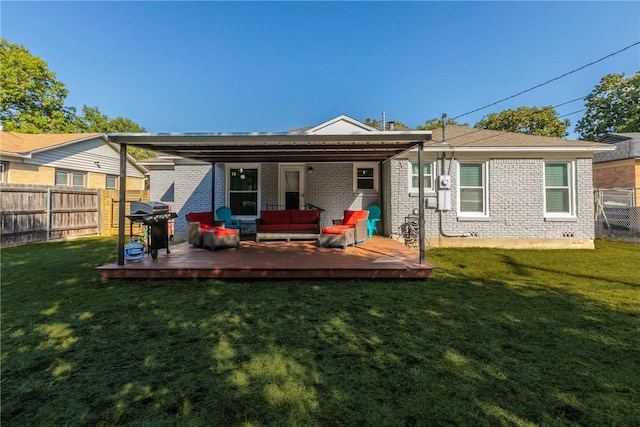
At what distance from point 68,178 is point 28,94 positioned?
1589 centimetres

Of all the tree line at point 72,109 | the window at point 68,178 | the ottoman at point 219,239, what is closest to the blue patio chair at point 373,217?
the ottoman at point 219,239

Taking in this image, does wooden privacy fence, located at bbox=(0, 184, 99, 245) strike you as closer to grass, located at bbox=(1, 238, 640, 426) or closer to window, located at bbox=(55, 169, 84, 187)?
window, located at bbox=(55, 169, 84, 187)

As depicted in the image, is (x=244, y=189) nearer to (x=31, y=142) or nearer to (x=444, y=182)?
(x=444, y=182)

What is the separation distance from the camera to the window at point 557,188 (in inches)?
352

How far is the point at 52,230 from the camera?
35.5ft

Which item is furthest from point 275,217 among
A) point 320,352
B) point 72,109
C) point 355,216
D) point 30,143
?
point 72,109

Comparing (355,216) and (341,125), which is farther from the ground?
(341,125)

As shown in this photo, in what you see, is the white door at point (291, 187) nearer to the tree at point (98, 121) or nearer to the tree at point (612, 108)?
the tree at point (612, 108)

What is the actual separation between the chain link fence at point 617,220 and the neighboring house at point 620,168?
12.1 feet

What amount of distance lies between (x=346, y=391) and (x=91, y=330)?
3033mm

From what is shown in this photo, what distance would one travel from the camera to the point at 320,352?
2.94 metres

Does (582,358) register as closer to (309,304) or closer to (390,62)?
(309,304)

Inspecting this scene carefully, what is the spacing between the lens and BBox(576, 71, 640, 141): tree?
25.4 meters

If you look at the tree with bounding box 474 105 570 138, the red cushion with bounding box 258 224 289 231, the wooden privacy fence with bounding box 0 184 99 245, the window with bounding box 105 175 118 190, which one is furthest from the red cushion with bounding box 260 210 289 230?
the tree with bounding box 474 105 570 138
